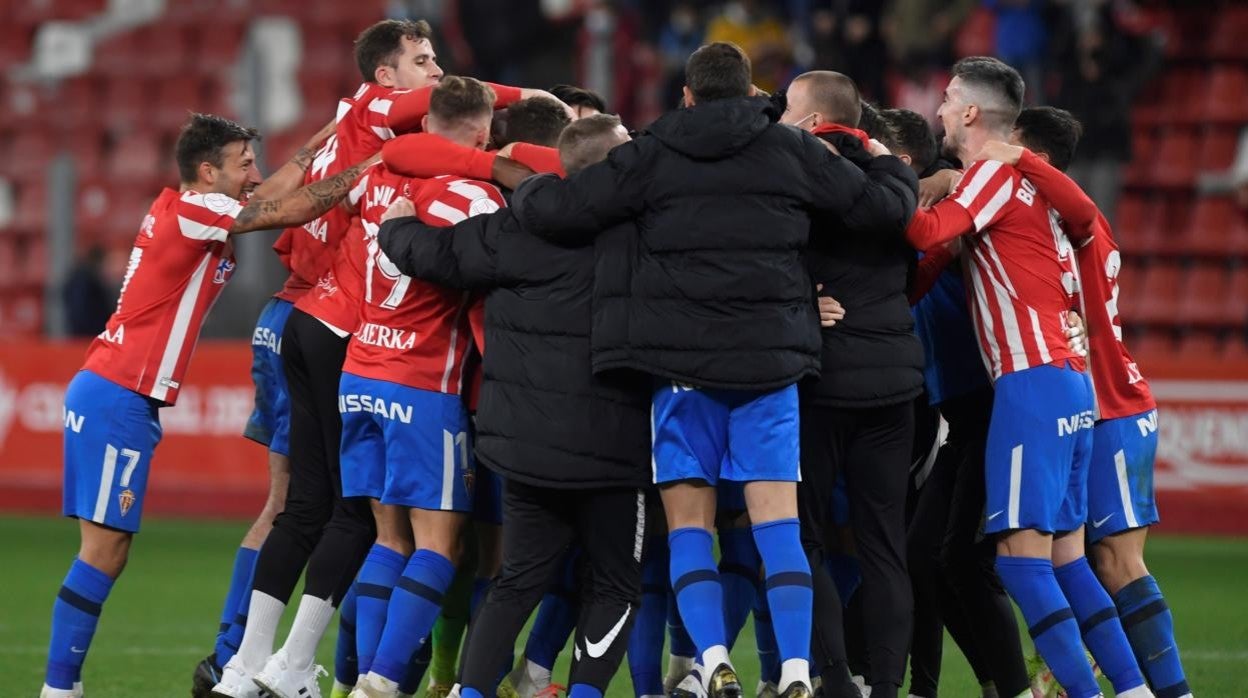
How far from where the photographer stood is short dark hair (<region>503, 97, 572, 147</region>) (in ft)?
Answer: 22.5

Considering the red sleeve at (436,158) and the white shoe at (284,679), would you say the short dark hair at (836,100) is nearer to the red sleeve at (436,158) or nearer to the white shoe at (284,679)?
the red sleeve at (436,158)

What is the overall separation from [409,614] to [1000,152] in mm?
2599

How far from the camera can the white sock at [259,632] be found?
6.74m

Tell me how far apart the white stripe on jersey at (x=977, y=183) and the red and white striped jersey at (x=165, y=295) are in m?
2.71

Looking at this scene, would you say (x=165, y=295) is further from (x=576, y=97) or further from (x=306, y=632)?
(x=576, y=97)

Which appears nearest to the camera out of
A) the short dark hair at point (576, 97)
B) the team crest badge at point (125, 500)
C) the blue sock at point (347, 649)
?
the team crest badge at point (125, 500)

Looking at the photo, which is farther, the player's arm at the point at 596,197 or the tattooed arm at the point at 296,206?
the tattooed arm at the point at 296,206

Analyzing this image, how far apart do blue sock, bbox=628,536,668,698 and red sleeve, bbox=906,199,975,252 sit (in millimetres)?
1406

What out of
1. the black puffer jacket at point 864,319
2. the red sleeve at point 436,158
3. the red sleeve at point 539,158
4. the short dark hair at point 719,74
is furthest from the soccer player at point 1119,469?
the red sleeve at point 436,158

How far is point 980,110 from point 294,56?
13649 mm

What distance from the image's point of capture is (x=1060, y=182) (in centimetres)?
622

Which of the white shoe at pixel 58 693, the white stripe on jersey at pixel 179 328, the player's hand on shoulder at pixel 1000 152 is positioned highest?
the player's hand on shoulder at pixel 1000 152

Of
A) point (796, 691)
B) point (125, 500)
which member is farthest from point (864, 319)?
point (125, 500)

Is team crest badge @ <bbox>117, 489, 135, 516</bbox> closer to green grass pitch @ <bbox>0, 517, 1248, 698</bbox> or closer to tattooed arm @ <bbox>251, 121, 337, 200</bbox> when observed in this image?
green grass pitch @ <bbox>0, 517, 1248, 698</bbox>
